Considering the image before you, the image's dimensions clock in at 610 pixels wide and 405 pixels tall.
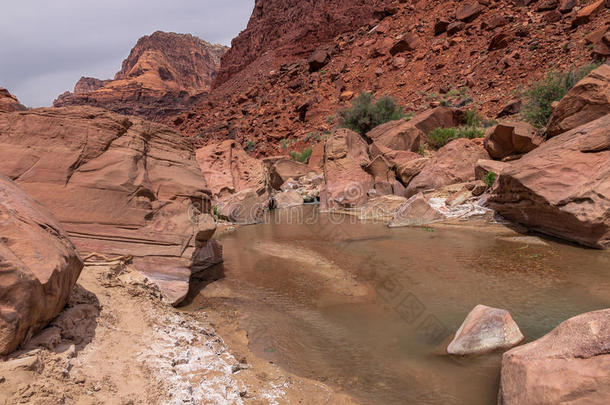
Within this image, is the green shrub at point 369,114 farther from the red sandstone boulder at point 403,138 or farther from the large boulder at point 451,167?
the large boulder at point 451,167

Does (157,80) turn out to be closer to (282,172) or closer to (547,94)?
(282,172)

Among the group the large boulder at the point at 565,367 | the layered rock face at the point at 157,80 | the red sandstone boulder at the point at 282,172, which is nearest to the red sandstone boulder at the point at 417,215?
the large boulder at the point at 565,367

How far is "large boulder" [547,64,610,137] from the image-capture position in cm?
661

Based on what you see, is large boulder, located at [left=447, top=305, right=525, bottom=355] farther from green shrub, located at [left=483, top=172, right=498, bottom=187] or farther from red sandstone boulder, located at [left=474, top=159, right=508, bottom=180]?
red sandstone boulder, located at [left=474, top=159, right=508, bottom=180]

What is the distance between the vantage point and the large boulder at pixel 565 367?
1.66 m

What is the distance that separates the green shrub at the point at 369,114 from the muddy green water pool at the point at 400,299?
12.5m

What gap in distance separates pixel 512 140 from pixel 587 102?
6.18 feet

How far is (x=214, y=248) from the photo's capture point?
5645 mm

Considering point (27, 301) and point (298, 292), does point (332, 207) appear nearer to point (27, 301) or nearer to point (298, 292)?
point (298, 292)

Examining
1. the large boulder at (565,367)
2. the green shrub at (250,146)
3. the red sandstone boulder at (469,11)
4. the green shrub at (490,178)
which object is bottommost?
the large boulder at (565,367)

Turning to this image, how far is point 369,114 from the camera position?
60.4 ft

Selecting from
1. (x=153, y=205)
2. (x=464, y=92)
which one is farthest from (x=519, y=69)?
(x=153, y=205)

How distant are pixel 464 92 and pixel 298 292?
1806 cm

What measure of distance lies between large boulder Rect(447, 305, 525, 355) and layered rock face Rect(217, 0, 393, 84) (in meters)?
33.5
